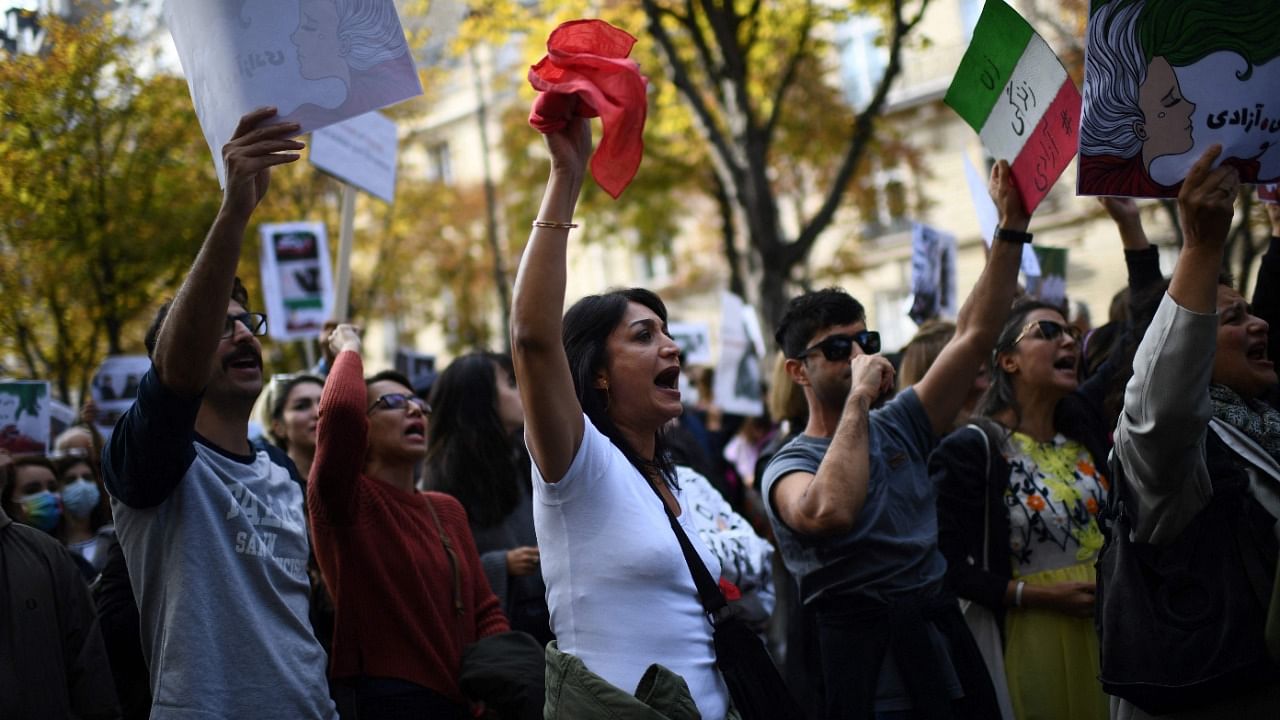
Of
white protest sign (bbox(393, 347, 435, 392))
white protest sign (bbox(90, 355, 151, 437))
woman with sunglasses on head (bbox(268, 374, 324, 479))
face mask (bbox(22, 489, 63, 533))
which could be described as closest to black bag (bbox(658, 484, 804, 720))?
woman with sunglasses on head (bbox(268, 374, 324, 479))

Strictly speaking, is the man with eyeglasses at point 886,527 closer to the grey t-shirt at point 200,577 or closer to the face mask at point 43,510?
the grey t-shirt at point 200,577

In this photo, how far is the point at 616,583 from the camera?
2957 millimetres

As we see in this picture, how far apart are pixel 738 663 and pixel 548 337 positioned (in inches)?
35.8

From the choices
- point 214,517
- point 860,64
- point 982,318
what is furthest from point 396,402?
point 860,64

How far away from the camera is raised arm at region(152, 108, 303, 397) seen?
3.14 m

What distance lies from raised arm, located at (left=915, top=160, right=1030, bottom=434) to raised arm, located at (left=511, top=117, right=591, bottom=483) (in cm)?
166

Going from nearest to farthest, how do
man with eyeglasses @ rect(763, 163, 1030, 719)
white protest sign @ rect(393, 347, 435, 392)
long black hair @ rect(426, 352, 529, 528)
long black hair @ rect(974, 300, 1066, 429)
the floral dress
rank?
man with eyeglasses @ rect(763, 163, 1030, 719), the floral dress, long black hair @ rect(974, 300, 1066, 429), long black hair @ rect(426, 352, 529, 528), white protest sign @ rect(393, 347, 435, 392)

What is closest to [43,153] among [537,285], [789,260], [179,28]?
[179,28]

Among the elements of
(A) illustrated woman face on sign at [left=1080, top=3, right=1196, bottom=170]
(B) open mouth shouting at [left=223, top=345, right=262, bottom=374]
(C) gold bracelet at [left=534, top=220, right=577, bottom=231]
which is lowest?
(B) open mouth shouting at [left=223, top=345, right=262, bottom=374]

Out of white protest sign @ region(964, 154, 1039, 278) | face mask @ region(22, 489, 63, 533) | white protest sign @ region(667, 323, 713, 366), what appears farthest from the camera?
white protest sign @ region(667, 323, 713, 366)

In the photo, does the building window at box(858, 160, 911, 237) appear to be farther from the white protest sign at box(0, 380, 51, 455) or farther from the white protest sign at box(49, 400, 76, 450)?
the white protest sign at box(0, 380, 51, 455)

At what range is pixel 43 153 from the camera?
25.4 feet

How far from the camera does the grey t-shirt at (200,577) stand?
3.31 m

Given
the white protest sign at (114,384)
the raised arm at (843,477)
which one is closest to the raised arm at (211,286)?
the raised arm at (843,477)
